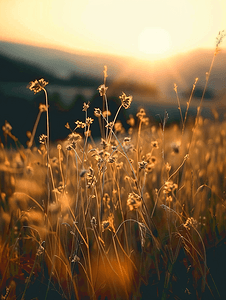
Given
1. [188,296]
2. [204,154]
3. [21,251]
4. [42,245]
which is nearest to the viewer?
[188,296]

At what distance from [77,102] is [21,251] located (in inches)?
84.4

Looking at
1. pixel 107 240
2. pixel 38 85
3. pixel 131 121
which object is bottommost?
pixel 107 240

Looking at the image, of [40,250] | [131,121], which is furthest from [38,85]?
[131,121]

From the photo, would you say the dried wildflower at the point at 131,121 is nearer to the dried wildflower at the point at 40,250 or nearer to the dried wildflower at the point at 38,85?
the dried wildflower at the point at 38,85

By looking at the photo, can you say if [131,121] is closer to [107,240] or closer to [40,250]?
[107,240]

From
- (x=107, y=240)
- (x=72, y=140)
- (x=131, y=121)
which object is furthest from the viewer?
(x=131, y=121)

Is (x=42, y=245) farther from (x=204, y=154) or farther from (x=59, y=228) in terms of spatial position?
(x=204, y=154)

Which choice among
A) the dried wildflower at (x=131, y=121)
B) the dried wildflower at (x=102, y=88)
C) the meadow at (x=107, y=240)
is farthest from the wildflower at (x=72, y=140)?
the dried wildflower at (x=131, y=121)

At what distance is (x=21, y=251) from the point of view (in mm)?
1564

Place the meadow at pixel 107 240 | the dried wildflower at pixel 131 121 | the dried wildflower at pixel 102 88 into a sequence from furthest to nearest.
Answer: the dried wildflower at pixel 131 121, the dried wildflower at pixel 102 88, the meadow at pixel 107 240

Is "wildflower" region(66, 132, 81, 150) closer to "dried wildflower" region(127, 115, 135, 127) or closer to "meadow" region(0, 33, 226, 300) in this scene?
"meadow" region(0, 33, 226, 300)

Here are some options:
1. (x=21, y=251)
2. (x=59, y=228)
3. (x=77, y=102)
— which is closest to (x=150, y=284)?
(x=59, y=228)

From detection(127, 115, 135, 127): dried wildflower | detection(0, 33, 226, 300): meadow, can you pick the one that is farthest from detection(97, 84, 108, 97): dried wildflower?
detection(127, 115, 135, 127): dried wildflower

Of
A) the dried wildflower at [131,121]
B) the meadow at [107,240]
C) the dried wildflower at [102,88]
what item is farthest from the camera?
the dried wildflower at [131,121]
